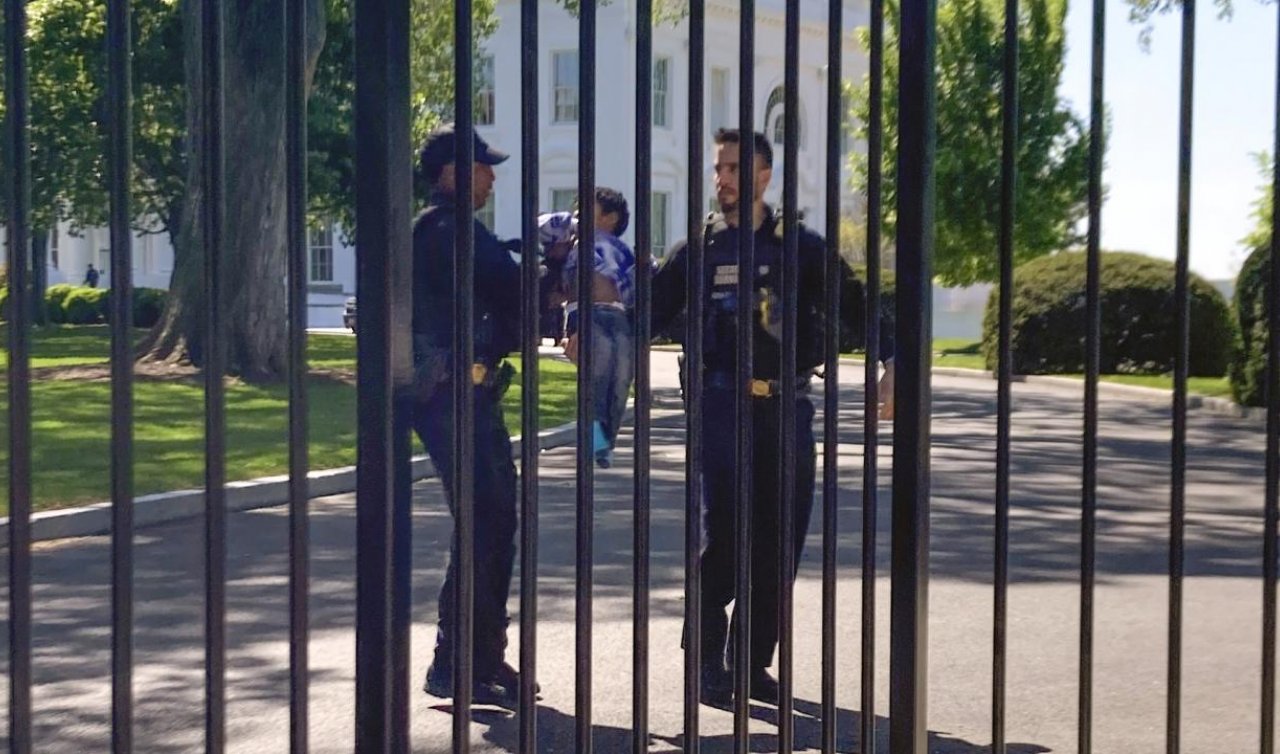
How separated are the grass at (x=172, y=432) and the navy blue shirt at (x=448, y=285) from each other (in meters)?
3.07

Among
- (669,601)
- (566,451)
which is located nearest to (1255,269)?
(566,451)

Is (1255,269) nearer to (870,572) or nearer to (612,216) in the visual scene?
(612,216)

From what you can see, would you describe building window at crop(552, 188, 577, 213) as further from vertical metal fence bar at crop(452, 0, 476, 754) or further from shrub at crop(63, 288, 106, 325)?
vertical metal fence bar at crop(452, 0, 476, 754)

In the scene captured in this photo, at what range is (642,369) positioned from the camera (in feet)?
9.59

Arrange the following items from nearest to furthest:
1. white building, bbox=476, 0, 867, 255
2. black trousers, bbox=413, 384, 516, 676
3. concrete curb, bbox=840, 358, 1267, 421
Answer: black trousers, bbox=413, 384, 516, 676 → concrete curb, bbox=840, 358, 1267, 421 → white building, bbox=476, 0, 867, 255

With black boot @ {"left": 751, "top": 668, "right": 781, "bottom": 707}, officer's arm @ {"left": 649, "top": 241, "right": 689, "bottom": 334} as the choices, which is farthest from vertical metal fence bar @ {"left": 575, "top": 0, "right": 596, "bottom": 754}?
black boot @ {"left": 751, "top": 668, "right": 781, "bottom": 707}

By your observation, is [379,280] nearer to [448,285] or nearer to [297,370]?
[297,370]

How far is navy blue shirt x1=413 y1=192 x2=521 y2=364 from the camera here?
5.03 meters

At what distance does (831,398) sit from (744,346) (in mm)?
198

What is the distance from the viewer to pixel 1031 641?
6836 mm

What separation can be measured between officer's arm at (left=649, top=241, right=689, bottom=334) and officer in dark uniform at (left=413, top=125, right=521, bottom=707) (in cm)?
44

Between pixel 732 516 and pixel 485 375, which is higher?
pixel 485 375

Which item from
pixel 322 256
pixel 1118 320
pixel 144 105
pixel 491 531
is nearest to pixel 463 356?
pixel 491 531

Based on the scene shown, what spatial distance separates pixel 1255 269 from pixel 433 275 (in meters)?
14.7
